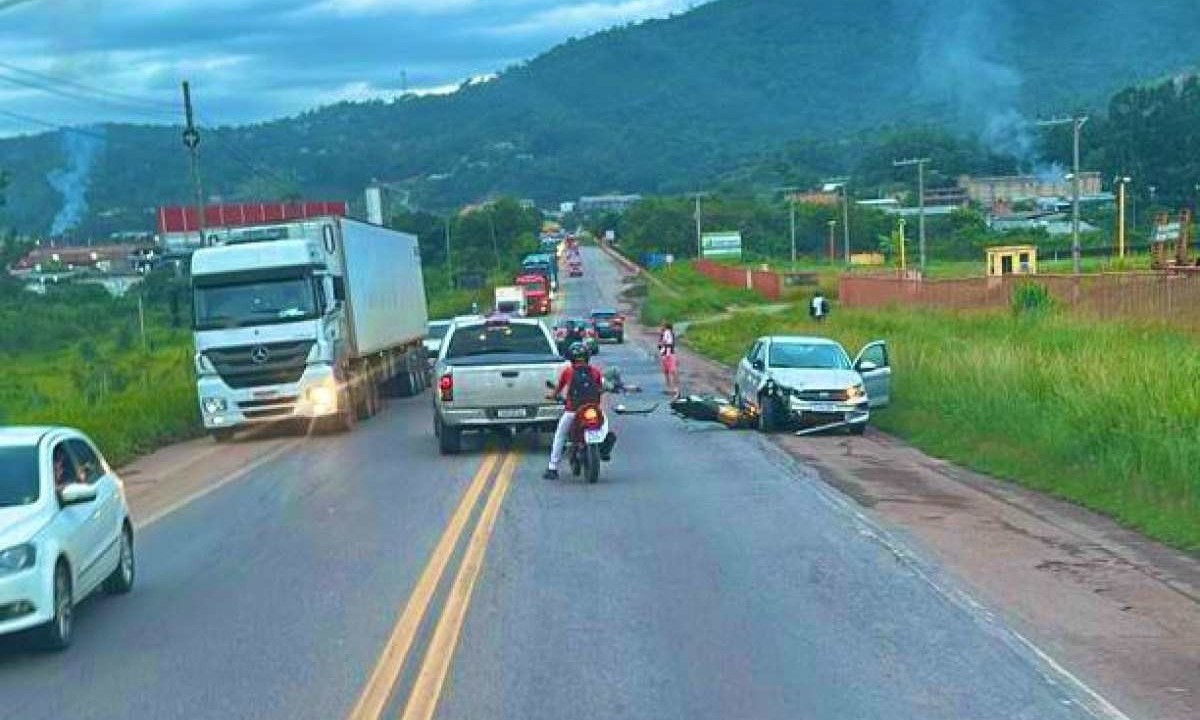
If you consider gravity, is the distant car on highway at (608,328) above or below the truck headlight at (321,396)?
below

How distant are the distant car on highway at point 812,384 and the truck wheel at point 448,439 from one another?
18.5 ft

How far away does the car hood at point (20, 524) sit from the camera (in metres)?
10.4

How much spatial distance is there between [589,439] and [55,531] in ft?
30.6

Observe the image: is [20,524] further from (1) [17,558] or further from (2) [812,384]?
(2) [812,384]

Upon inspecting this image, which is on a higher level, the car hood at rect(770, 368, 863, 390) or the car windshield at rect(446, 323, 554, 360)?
the car windshield at rect(446, 323, 554, 360)

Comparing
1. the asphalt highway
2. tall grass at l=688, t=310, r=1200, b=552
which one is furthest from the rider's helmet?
tall grass at l=688, t=310, r=1200, b=552

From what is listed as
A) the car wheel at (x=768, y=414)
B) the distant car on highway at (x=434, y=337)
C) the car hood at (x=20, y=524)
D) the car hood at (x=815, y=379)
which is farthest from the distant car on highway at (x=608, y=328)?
the car hood at (x=20, y=524)

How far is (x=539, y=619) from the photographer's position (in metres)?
11.1

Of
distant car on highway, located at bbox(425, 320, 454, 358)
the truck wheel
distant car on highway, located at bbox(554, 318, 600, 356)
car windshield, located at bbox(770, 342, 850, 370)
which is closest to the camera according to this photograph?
the truck wheel

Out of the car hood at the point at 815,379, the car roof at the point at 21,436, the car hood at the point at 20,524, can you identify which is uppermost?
the car roof at the point at 21,436

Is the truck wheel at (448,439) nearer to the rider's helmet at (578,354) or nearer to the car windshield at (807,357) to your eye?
the rider's helmet at (578,354)

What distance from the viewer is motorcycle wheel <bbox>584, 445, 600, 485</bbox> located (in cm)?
1973

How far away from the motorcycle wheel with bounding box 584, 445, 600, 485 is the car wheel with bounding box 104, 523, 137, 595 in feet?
24.1

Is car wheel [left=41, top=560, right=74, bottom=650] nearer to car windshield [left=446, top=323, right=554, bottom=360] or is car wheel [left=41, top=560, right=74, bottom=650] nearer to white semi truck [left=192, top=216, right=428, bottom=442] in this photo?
car windshield [left=446, top=323, right=554, bottom=360]
